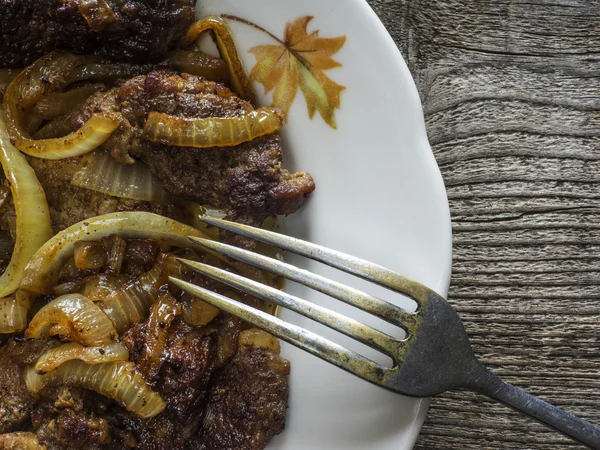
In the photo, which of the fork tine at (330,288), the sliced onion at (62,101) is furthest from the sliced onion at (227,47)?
the fork tine at (330,288)

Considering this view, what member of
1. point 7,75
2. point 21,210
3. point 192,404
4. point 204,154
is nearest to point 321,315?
point 192,404

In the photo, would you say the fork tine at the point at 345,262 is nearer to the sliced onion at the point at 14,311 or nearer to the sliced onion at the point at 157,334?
the sliced onion at the point at 157,334

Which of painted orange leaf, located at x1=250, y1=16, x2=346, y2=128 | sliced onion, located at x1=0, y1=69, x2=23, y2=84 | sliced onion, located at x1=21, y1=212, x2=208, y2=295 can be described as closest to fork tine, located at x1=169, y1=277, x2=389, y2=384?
sliced onion, located at x1=21, y1=212, x2=208, y2=295

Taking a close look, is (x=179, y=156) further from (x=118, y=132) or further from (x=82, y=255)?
(x=82, y=255)

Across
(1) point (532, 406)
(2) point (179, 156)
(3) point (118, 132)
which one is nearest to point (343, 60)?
(2) point (179, 156)

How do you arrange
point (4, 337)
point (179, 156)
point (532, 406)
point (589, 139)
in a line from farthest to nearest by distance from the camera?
point (589, 139) < point (4, 337) < point (179, 156) < point (532, 406)

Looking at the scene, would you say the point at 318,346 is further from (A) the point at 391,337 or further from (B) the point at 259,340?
(B) the point at 259,340
